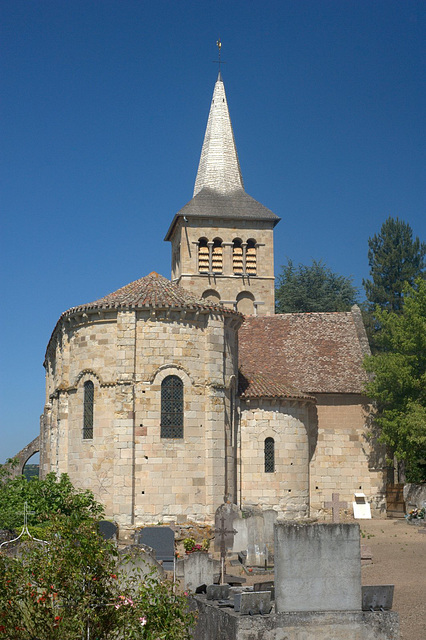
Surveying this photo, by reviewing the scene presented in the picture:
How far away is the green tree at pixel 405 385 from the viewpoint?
2833cm

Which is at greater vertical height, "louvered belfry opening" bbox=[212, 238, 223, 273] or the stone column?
"louvered belfry opening" bbox=[212, 238, 223, 273]

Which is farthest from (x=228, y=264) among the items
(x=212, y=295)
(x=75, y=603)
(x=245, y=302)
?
(x=75, y=603)

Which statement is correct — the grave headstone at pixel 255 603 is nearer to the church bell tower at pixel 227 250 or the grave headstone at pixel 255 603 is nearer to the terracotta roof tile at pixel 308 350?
the terracotta roof tile at pixel 308 350

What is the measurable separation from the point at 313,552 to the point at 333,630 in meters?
0.94

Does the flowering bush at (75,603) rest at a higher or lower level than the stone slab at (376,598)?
higher

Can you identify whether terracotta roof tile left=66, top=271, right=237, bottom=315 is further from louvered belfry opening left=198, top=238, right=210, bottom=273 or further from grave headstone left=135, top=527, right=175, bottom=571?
louvered belfry opening left=198, top=238, right=210, bottom=273

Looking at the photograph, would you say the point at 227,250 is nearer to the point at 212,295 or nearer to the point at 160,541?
the point at 212,295

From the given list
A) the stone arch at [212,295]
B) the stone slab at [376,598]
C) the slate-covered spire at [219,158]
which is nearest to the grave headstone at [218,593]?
the stone slab at [376,598]

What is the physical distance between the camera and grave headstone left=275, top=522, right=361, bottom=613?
8.72 m

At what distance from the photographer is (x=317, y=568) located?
28.6 feet

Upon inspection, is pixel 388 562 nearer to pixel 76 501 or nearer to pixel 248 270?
pixel 76 501

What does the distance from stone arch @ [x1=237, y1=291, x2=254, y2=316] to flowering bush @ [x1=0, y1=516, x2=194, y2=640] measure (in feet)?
109

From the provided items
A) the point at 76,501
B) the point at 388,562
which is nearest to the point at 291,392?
the point at 388,562

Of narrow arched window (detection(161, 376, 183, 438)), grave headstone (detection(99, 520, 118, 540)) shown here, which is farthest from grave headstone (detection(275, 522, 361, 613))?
narrow arched window (detection(161, 376, 183, 438))
